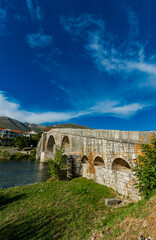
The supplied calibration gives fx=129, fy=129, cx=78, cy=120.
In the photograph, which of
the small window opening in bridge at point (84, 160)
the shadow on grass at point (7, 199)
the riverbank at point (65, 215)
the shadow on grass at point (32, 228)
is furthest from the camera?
the small window opening in bridge at point (84, 160)

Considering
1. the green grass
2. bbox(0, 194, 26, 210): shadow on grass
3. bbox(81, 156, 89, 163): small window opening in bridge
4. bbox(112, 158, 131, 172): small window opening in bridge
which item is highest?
bbox(112, 158, 131, 172): small window opening in bridge

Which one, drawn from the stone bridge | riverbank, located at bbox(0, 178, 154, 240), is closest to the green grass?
riverbank, located at bbox(0, 178, 154, 240)

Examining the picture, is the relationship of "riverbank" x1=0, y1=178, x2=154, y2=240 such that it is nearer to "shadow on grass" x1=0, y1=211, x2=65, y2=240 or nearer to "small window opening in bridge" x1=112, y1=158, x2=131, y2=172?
"shadow on grass" x1=0, y1=211, x2=65, y2=240

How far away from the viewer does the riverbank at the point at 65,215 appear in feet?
17.1

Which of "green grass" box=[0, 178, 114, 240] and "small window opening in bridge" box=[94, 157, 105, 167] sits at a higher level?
"small window opening in bridge" box=[94, 157, 105, 167]

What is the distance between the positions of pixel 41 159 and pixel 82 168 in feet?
118

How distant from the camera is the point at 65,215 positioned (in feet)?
22.4

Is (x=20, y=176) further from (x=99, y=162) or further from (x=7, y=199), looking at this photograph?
→ (x=99, y=162)

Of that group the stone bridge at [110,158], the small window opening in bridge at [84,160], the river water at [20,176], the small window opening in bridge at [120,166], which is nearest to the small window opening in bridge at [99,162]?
the stone bridge at [110,158]

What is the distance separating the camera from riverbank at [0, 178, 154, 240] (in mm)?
5222

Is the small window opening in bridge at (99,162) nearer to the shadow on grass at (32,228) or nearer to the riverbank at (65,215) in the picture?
the riverbank at (65,215)

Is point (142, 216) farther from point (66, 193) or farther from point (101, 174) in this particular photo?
point (101, 174)

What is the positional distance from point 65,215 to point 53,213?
753mm

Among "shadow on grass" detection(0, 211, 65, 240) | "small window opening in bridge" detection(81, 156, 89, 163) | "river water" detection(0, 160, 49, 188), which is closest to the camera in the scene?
"shadow on grass" detection(0, 211, 65, 240)
